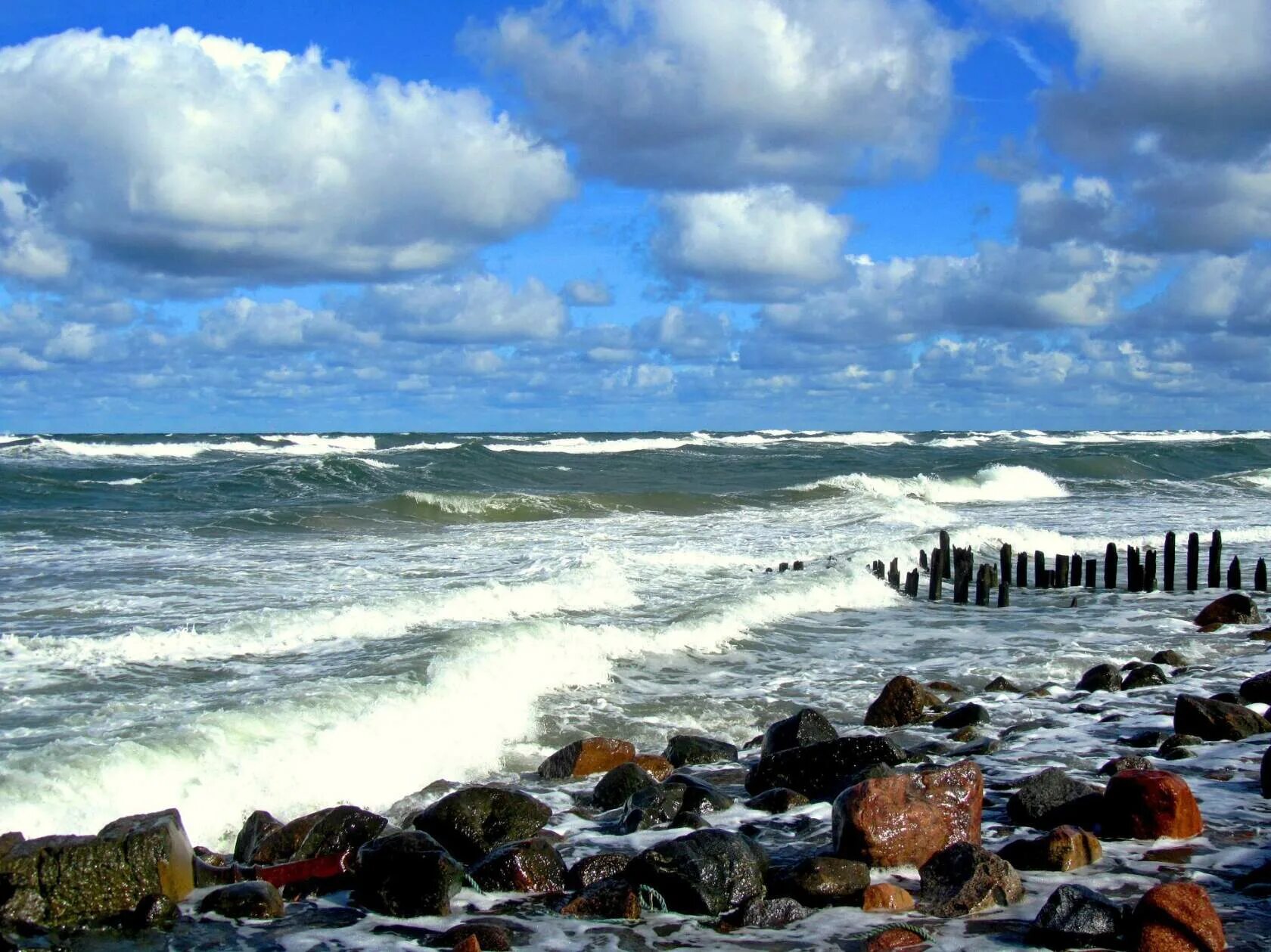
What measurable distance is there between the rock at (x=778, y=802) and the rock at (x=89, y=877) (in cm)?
339

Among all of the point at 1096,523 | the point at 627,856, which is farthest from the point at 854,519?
the point at 627,856

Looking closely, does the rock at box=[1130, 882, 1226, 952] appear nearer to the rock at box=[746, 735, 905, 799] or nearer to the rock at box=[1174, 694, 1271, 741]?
the rock at box=[746, 735, 905, 799]

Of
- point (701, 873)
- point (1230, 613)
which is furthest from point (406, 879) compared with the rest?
point (1230, 613)

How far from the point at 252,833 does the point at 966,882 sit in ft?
13.4

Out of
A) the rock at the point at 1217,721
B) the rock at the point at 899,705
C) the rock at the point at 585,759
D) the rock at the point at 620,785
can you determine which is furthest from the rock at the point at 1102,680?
the rock at the point at 620,785

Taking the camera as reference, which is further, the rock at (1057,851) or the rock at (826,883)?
the rock at (1057,851)

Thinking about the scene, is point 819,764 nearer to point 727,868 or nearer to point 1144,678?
point 727,868

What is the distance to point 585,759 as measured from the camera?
8.31m

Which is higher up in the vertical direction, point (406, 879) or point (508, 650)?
point (508, 650)

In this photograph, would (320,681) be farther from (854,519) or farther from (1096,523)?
(1096,523)

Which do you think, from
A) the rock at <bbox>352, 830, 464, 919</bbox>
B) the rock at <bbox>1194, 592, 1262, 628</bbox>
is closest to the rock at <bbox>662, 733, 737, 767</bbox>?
the rock at <bbox>352, 830, 464, 919</bbox>

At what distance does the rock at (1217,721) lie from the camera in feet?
26.9

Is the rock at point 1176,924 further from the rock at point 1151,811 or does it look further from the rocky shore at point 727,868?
the rock at point 1151,811

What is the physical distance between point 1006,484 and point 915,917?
3859 centimetres
